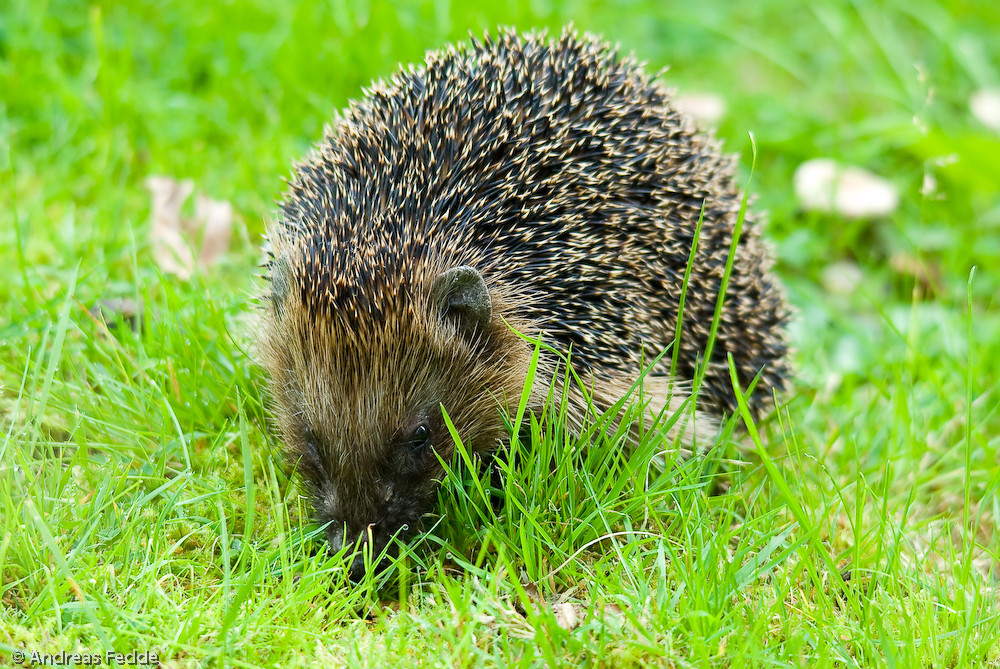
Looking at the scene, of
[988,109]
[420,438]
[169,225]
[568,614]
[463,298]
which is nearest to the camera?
[568,614]

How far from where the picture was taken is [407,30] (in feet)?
23.5

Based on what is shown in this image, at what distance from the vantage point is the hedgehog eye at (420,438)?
397 cm

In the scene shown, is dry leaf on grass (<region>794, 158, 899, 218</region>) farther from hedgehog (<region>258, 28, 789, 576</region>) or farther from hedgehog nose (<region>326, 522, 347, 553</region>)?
hedgehog nose (<region>326, 522, 347, 553</region>)

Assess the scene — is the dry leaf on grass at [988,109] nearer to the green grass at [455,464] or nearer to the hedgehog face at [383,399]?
the green grass at [455,464]

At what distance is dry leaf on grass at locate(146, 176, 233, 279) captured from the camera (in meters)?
5.73

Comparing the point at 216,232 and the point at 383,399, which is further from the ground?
the point at 216,232

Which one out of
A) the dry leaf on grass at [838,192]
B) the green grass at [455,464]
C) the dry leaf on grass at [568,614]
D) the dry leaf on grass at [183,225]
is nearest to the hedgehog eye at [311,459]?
the green grass at [455,464]

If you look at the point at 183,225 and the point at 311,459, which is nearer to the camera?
the point at 311,459

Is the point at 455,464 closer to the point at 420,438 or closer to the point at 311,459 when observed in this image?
the point at 420,438

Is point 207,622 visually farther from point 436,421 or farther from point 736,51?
→ point 736,51

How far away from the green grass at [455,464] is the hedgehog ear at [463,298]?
0.52 meters

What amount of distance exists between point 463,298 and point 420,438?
61cm

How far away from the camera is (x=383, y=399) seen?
3895 mm

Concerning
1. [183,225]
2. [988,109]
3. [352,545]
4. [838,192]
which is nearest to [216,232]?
[183,225]
